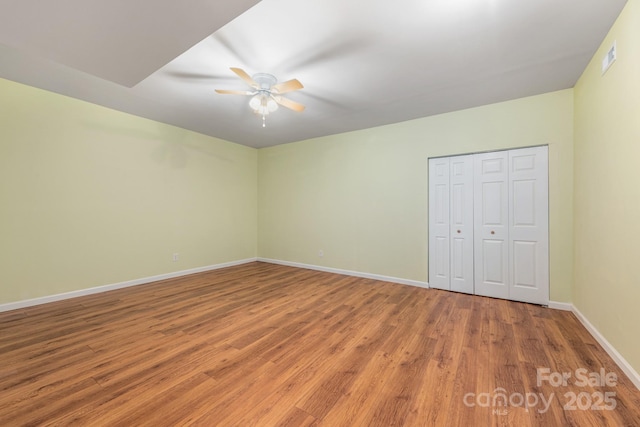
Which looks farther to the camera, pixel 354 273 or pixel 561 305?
pixel 354 273

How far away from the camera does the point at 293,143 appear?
5652 mm

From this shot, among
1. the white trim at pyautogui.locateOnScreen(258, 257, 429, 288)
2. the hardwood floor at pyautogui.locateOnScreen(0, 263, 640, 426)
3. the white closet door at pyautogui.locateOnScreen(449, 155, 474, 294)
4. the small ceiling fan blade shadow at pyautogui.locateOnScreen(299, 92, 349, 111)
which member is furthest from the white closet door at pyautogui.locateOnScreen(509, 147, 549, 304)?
the small ceiling fan blade shadow at pyautogui.locateOnScreen(299, 92, 349, 111)

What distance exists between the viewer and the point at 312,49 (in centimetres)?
234

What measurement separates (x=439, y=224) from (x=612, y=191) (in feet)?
6.49

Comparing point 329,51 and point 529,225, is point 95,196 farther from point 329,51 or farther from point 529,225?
point 529,225

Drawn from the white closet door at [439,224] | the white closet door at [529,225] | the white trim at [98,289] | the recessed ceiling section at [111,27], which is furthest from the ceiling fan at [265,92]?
the white trim at [98,289]

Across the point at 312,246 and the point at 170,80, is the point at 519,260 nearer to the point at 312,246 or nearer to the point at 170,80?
the point at 312,246

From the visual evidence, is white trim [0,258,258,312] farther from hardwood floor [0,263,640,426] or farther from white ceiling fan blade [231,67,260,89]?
white ceiling fan blade [231,67,260,89]

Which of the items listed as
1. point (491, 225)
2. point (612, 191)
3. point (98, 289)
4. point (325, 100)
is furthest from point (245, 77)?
point (98, 289)

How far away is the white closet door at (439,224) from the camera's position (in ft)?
12.8

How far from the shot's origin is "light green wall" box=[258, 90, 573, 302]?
316 centimetres

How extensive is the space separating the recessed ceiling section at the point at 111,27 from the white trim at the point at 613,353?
3.57 m

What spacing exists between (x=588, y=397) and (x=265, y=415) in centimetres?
214

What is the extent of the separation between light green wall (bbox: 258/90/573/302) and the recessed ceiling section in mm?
3435
